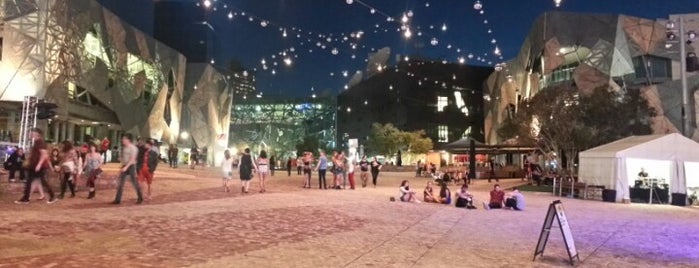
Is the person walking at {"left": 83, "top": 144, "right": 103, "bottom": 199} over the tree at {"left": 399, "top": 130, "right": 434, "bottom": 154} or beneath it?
beneath

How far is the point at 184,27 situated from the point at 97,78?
50834 millimetres

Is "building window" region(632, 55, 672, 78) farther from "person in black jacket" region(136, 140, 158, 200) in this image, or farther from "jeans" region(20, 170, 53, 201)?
"jeans" region(20, 170, 53, 201)

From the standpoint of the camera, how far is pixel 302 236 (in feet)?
30.8

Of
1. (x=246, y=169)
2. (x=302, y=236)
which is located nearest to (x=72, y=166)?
(x=246, y=169)

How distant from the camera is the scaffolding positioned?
21133 mm

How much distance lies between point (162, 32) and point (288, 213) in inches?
3224

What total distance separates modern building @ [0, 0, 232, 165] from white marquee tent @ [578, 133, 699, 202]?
18286 millimetres

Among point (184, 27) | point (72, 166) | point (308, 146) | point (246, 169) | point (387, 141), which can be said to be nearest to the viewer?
point (72, 166)

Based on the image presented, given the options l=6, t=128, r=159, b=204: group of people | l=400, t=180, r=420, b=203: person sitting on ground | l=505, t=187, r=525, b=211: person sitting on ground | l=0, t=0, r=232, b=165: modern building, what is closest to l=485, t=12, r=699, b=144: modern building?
l=505, t=187, r=525, b=211: person sitting on ground

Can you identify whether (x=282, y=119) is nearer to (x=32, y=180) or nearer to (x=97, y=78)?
(x=97, y=78)

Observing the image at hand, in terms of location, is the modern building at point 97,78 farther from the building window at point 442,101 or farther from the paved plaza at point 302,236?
the building window at point 442,101

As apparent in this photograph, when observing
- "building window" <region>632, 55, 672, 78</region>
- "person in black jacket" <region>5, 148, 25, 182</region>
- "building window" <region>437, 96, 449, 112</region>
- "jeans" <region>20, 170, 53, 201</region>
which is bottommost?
"jeans" <region>20, 170, 53, 201</region>

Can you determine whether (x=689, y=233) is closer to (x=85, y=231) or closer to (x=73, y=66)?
(x=85, y=231)

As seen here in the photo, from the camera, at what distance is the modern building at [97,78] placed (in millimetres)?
29953
